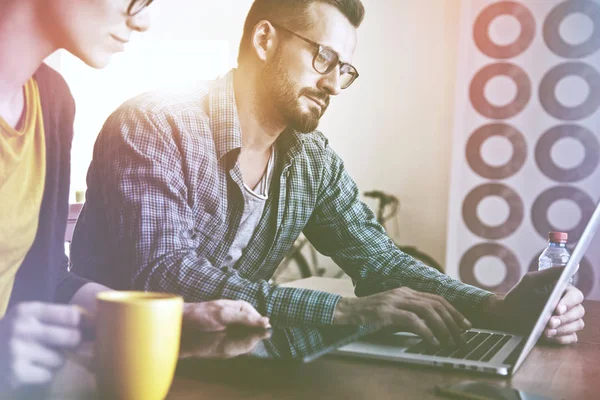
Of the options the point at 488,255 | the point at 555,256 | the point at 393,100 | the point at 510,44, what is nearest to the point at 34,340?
the point at 393,100

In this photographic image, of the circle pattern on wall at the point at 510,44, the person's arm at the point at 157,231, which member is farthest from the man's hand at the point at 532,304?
the circle pattern on wall at the point at 510,44

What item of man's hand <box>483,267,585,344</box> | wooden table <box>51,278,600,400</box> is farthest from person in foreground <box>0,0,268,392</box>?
man's hand <box>483,267,585,344</box>

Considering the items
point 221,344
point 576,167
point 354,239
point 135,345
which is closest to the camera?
point 135,345

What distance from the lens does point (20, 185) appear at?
0.81 meters

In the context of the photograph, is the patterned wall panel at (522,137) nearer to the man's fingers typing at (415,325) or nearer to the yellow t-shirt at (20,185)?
the man's fingers typing at (415,325)

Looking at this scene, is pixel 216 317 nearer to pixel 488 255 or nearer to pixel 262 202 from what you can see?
pixel 262 202

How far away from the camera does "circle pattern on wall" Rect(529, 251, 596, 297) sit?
2.19m

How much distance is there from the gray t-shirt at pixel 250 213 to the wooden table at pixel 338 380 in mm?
516

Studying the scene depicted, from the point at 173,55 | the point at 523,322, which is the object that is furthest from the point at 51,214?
the point at 523,322

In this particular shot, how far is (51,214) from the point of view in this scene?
87cm

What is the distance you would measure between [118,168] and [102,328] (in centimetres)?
55

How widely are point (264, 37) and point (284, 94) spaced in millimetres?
122

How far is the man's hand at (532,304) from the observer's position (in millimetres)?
965

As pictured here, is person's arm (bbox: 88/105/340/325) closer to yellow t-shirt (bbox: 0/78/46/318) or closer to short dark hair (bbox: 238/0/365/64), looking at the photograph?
yellow t-shirt (bbox: 0/78/46/318)
